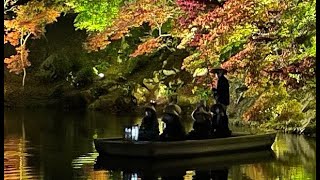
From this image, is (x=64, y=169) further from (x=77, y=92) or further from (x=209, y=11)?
(x=77, y=92)

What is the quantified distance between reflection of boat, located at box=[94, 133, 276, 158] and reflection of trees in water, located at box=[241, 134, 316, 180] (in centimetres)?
63

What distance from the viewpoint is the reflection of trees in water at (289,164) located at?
752cm

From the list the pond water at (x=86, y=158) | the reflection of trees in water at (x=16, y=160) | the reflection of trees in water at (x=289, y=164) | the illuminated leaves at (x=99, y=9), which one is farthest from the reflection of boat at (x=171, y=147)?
the illuminated leaves at (x=99, y=9)

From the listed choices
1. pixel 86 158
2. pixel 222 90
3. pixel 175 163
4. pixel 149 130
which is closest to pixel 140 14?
pixel 222 90

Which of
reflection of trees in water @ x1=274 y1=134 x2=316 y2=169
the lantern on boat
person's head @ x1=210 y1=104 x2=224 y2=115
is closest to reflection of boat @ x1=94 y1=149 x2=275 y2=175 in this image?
reflection of trees in water @ x1=274 y1=134 x2=316 y2=169

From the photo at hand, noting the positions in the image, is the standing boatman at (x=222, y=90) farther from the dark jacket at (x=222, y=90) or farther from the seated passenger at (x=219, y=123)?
the seated passenger at (x=219, y=123)

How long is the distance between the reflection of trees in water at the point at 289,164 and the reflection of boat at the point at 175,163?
0.27m

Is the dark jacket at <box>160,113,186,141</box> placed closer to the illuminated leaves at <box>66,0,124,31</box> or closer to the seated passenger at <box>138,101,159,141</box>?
the seated passenger at <box>138,101,159,141</box>

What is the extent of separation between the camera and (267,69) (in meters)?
10.8

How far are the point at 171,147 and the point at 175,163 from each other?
32 cm

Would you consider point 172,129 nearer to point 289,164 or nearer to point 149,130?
point 149,130

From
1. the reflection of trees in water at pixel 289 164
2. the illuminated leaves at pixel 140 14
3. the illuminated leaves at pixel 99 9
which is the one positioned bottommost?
the reflection of trees in water at pixel 289 164

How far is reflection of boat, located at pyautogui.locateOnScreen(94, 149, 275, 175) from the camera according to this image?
313 inches

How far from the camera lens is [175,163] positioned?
841 cm
